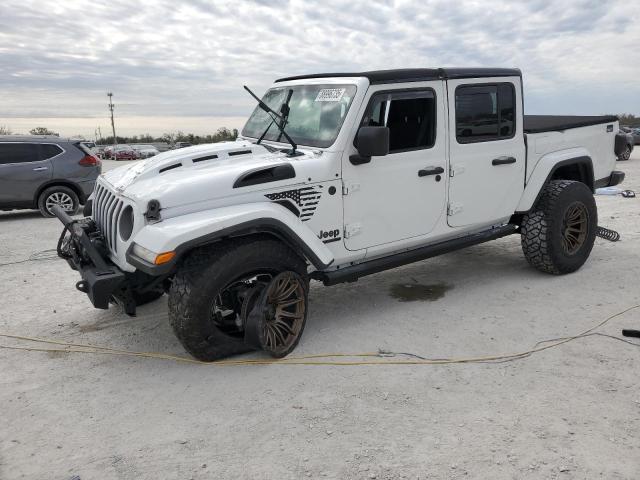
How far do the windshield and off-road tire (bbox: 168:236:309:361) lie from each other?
100 centimetres

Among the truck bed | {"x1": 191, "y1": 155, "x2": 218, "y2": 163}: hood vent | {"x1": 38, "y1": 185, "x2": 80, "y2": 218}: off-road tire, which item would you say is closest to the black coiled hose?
the truck bed

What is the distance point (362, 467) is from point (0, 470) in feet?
6.04

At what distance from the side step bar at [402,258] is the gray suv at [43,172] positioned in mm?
7889

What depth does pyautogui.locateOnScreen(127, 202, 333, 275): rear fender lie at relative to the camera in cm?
341

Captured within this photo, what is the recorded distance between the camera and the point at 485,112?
16.8 ft

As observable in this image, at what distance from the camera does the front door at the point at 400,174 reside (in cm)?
432

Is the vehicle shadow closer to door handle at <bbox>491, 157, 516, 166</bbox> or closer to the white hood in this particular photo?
the white hood

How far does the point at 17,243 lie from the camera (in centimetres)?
815

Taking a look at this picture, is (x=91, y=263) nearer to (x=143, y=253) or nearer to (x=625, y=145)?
(x=143, y=253)

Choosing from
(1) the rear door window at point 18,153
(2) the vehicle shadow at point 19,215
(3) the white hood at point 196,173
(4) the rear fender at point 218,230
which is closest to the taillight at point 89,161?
(1) the rear door window at point 18,153

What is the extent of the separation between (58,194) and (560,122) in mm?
8781

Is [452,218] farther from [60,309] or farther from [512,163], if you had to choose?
[60,309]

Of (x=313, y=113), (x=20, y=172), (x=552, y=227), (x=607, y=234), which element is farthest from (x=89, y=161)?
(x=607, y=234)

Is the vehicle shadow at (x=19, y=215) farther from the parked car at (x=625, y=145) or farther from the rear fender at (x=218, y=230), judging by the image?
the parked car at (x=625, y=145)
